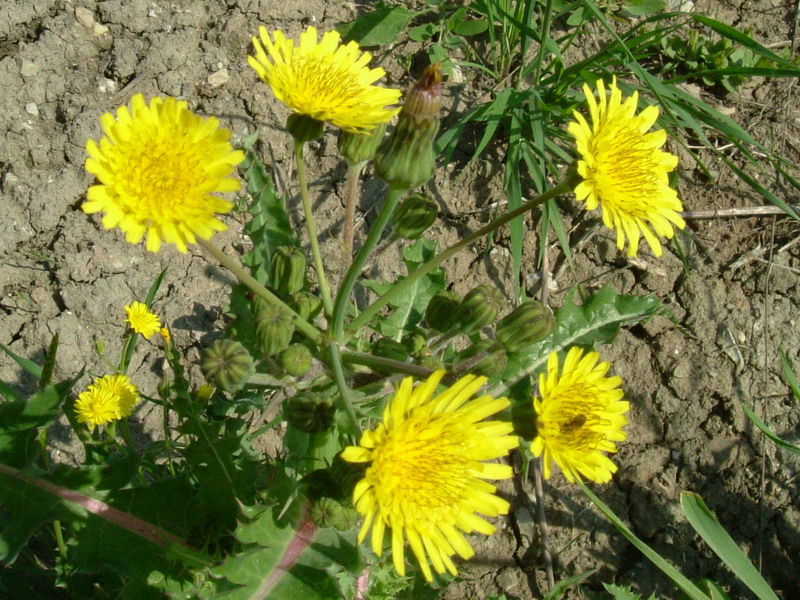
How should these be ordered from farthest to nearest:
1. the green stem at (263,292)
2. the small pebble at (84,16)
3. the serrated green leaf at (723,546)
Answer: the small pebble at (84,16) → the serrated green leaf at (723,546) → the green stem at (263,292)

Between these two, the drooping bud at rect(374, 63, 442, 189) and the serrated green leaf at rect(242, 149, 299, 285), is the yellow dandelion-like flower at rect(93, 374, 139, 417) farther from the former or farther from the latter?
the drooping bud at rect(374, 63, 442, 189)

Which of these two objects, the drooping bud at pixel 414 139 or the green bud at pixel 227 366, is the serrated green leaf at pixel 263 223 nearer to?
the green bud at pixel 227 366

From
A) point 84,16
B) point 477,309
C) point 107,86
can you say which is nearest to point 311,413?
point 477,309

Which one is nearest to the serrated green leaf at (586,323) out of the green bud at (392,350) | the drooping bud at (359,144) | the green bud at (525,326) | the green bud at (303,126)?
the green bud at (525,326)

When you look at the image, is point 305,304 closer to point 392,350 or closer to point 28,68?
point 392,350

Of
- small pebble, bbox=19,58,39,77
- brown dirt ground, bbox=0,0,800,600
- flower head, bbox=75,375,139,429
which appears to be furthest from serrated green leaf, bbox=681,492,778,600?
small pebble, bbox=19,58,39,77
